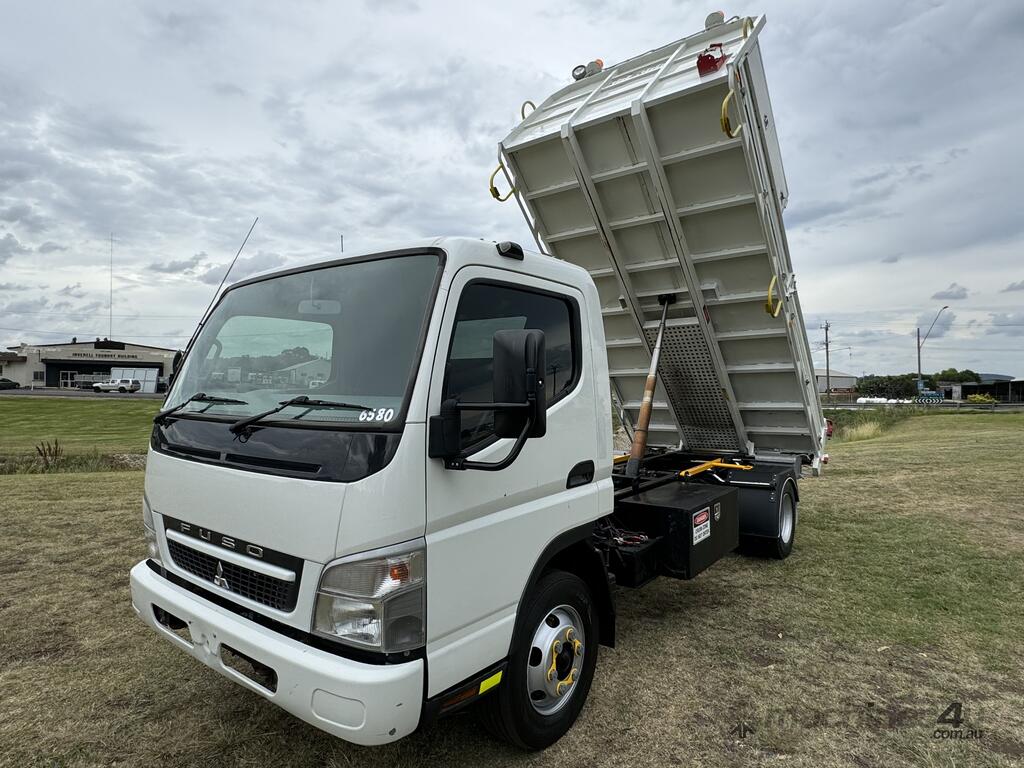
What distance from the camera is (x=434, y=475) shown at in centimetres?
228

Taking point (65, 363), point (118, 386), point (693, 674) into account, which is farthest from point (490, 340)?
point (65, 363)

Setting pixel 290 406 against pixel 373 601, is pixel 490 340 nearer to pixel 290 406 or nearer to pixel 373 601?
pixel 290 406

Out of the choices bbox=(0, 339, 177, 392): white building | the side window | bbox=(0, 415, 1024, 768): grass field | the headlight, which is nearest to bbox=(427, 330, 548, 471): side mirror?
the side window

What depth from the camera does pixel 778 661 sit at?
3789mm

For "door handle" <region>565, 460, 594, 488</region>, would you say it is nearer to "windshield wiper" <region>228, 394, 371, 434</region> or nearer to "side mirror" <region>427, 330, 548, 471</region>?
"side mirror" <region>427, 330, 548, 471</region>

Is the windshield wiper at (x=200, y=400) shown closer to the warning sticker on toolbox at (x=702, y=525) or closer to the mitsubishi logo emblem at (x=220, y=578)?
the mitsubishi logo emblem at (x=220, y=578)

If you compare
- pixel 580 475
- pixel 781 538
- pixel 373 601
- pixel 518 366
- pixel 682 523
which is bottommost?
pixel 781 538

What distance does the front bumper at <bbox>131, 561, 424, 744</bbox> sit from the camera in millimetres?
2059

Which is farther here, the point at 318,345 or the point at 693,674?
the point at 693,674

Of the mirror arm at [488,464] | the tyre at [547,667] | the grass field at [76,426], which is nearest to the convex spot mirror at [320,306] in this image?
the mirror arm at [488,464]

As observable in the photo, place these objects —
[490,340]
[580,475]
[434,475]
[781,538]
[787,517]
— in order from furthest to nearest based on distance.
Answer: [787,517] < [781,538] < [580,475] < [490,340] < [434,475]

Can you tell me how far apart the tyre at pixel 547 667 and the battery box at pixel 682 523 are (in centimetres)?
92

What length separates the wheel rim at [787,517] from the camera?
18.4 feet

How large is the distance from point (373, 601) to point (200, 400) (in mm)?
1399
